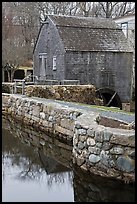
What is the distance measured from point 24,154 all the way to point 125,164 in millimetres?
3048

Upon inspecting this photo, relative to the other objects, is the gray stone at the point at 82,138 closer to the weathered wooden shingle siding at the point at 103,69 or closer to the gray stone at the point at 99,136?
the gray stone at the point at 99,136

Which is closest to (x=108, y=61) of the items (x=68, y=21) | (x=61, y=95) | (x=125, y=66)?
(x=125, y=66)

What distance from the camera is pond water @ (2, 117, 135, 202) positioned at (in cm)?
533

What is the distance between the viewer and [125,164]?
18.6ft

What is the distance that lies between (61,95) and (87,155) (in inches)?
476

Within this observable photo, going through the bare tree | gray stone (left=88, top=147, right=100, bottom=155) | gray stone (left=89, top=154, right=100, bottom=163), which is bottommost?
gray stone (left=89, top=154, right=100, bottom=163)

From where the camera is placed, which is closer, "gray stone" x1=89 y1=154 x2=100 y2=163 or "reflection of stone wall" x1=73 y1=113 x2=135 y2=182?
A: "reflection of stone wall" x1=73 y1=113 x2=135 y2=182

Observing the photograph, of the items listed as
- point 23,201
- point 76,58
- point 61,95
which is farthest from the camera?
point 76,58

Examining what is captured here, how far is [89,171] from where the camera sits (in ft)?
20.7

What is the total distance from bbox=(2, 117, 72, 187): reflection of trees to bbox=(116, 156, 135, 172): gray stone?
0.99 m

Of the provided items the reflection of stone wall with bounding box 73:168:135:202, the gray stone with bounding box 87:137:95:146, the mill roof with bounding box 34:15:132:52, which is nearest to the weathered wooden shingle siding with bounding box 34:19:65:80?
the mill roof with bounding box 34:15:132:52

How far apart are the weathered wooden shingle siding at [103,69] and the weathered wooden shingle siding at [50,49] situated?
77cm

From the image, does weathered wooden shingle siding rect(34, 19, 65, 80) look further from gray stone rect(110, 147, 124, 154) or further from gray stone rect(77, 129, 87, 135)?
gray stone rect(110, 147, 124, 154)

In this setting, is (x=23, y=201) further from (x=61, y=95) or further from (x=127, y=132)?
(x=61, y=95)
